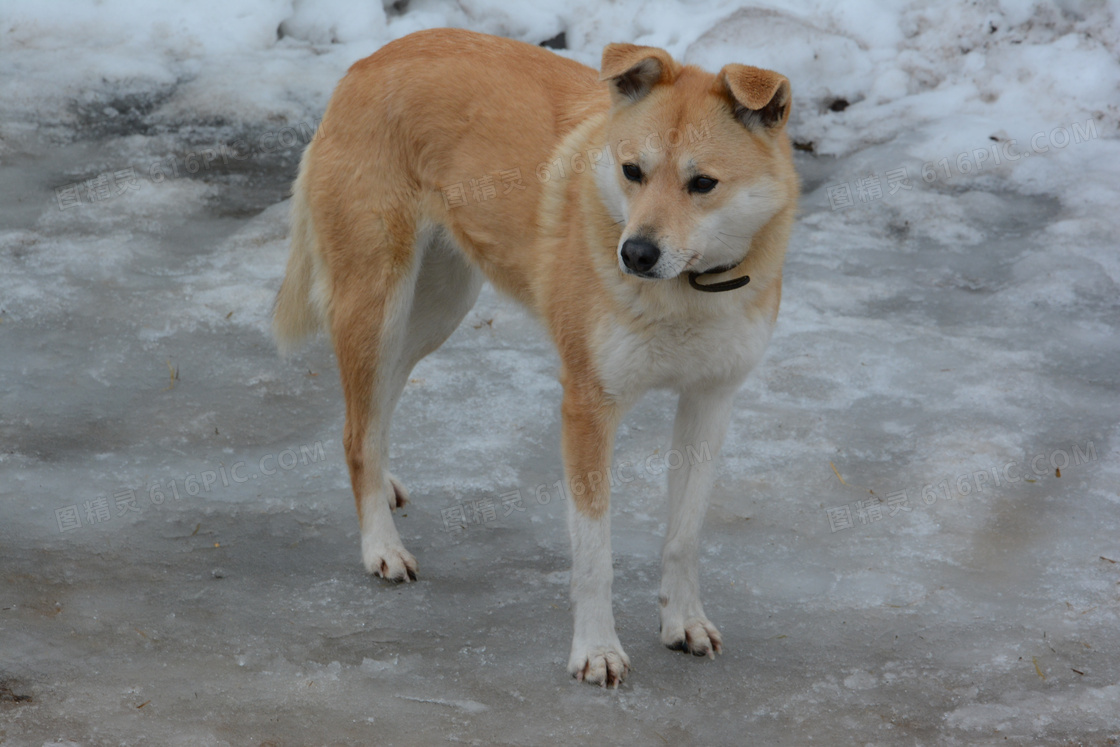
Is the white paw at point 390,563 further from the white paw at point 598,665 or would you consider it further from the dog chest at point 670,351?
the dog chest at point 670,351

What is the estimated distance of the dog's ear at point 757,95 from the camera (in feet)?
8.77

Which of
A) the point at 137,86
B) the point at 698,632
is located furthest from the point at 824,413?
the point at 137,86

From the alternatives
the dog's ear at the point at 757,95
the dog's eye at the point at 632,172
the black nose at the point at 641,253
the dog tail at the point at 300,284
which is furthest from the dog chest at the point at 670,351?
the dog tail at the point at 300,284

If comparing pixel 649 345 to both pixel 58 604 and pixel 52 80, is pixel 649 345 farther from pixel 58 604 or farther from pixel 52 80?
pixel 52 80

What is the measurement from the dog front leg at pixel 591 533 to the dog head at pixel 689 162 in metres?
0.49

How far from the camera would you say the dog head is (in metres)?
2.64

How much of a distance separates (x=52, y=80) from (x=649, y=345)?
5.52m

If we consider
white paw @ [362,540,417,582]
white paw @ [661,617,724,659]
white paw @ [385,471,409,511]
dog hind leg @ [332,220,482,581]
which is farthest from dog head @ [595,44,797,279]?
white paw @ [385,471,409,511]

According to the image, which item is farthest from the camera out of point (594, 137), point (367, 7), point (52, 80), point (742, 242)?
point (367, 7)

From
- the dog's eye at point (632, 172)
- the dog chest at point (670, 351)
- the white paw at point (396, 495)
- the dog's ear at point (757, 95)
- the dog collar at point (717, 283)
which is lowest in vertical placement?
the white paw at point (396, 495)

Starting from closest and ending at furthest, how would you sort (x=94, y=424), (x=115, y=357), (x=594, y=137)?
1. (x=594, y=137)
2. (x=94, y=424)
3. (x=115, y=357)

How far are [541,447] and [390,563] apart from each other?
0.92 metres

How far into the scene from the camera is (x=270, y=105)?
6.78 m

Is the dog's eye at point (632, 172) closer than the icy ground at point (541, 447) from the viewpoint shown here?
Yes
